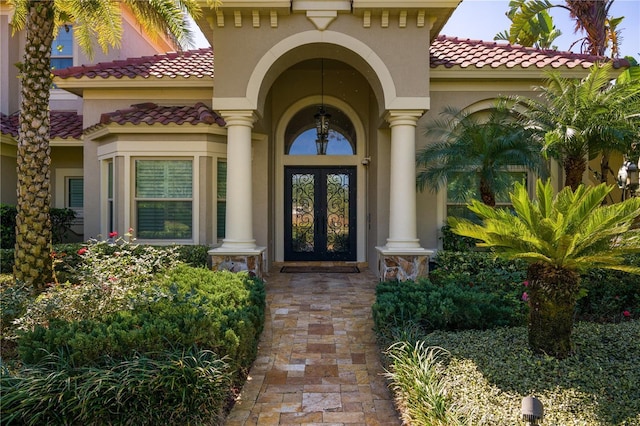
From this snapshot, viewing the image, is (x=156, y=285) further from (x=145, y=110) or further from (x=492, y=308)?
(x=145, y=110)

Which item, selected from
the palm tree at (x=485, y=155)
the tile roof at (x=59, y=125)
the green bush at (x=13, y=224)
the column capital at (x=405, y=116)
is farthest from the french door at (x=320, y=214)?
the tile roof at (x=59, y=125)

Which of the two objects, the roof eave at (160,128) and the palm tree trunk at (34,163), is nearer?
the palm tree trunk at (34,163)

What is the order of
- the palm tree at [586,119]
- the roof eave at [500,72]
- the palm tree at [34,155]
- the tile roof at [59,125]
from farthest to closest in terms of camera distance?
the tile roof at [59,125]
the roof eave at [500,72]
the palm tree at [586,119]
the palm tree at [34,155]

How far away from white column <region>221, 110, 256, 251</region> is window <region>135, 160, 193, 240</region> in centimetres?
162

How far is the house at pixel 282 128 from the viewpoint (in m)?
8.78

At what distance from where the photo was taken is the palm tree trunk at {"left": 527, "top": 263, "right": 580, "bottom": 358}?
4.42m

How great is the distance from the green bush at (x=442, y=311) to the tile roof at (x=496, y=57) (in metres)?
6.16

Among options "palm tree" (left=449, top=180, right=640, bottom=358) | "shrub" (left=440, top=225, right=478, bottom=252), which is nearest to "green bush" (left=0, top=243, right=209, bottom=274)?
"shrub" (left=440, top=225, right=478, bottom=252)

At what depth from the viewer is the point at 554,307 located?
4.43m

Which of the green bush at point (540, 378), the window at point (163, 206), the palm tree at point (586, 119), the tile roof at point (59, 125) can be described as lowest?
the green bush at point (540, 378)

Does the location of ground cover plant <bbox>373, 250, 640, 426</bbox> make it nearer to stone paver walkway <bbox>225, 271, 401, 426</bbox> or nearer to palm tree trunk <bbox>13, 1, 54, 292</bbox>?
stone paver walkway <bbox>225, 271, 401, 426</bbox>

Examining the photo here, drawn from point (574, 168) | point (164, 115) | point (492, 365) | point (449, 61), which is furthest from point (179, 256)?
point (574, 168)

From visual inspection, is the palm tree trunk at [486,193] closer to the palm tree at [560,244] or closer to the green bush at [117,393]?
the palm tree at [560,244]

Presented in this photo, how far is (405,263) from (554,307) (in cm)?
443
